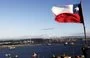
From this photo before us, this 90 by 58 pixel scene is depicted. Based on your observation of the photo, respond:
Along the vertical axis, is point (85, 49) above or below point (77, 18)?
below

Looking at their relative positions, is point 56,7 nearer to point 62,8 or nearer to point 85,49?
point 62,8

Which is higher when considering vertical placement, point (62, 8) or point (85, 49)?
point (62, 8)

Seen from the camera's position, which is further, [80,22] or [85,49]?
[80,22]

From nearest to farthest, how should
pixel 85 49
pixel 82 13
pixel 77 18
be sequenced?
1. pixel 85 49
2. pixel 82 13
3. pixel 77 18

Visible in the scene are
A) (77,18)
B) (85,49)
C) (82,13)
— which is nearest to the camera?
(85,49)

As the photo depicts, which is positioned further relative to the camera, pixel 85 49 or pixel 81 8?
pixel 81 8

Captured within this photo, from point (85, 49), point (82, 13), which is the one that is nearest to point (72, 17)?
point (82, 13)

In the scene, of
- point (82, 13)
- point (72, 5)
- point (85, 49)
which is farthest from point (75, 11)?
point (85, 49)

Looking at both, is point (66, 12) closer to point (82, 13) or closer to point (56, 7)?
point (56, 7)
